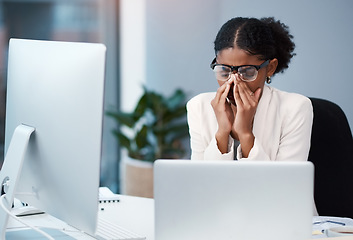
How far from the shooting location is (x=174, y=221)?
4.25ft

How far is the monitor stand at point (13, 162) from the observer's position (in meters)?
1.56

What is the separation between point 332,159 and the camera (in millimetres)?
2275

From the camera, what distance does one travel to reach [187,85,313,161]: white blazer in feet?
7.09

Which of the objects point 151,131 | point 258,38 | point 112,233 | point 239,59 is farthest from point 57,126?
point 151,131

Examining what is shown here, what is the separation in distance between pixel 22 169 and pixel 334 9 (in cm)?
172

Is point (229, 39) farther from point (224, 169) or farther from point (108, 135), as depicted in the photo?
point (108, 135)

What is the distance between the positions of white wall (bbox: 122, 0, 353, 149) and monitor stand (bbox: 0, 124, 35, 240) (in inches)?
63.6

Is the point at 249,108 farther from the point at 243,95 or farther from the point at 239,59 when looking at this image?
the point at 239,59

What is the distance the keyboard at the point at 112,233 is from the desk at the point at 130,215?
4cm

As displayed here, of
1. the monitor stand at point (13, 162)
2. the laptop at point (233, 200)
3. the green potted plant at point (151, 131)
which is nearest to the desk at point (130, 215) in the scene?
the monitor stand at point (13, 162)

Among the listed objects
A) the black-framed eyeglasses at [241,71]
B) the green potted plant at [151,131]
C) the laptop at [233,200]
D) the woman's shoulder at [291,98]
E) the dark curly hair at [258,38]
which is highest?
the dark curly hair at [258,38]

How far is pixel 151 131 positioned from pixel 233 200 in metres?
3.44

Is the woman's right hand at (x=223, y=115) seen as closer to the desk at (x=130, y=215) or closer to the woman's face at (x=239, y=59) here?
the woman's face at (x=239, y=59)

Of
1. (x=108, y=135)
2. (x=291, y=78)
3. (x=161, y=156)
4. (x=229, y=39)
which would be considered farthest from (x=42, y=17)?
(x=229, y=39)
